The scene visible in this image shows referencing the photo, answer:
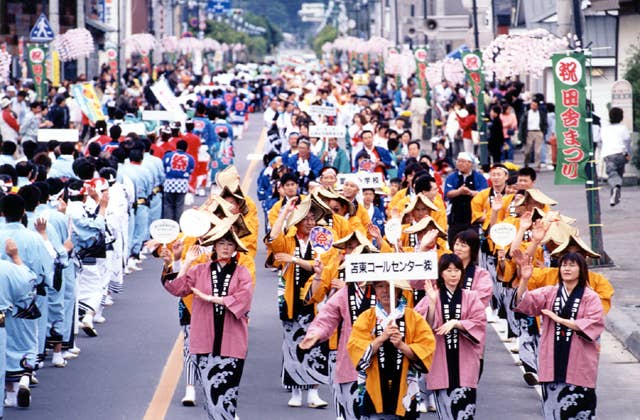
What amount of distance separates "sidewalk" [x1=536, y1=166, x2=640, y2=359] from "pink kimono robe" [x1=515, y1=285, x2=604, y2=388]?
474cm

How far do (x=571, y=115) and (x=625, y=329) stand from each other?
4.44 m

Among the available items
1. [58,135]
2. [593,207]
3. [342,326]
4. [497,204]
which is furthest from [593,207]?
[342,326]

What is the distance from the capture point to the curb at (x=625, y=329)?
578 inches

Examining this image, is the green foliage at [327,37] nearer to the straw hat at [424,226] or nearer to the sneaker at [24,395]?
the straw hat at [424,226]

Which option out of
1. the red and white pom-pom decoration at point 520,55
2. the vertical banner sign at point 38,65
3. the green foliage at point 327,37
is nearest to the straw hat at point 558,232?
the red and white pom-pom decoration at point 520,55

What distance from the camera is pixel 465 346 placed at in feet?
31.9

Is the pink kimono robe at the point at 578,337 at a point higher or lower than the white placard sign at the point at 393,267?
lower

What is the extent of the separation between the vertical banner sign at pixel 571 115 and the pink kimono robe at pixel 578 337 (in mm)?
9456

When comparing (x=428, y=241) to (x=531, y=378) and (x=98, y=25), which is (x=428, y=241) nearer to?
(x=531, y=378)

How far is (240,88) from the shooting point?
5947 centimetres

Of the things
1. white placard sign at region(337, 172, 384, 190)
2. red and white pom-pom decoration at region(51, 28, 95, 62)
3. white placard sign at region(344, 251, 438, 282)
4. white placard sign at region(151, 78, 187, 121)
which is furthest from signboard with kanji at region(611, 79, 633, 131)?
red and white pom-pom decoration at region(51, 28, 95, 62)

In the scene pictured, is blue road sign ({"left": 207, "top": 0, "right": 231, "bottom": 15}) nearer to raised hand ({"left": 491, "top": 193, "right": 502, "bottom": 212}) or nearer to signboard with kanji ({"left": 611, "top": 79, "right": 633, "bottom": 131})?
signboard with kanji ({"left": 611, "top": 79, "right": 633, "bottom": 131})

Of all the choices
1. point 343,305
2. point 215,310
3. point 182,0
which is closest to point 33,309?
point 215,310

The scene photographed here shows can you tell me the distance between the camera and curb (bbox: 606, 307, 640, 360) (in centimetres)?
1467
